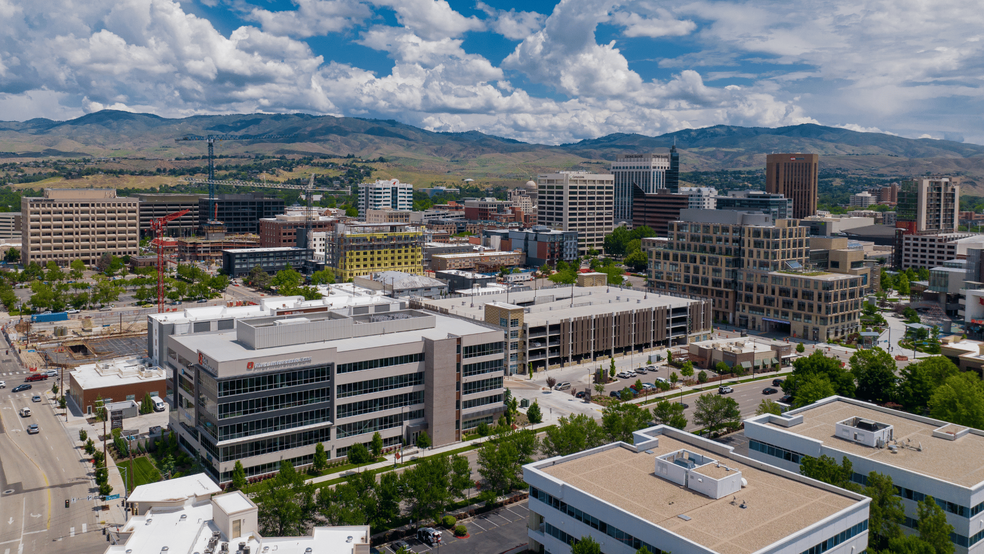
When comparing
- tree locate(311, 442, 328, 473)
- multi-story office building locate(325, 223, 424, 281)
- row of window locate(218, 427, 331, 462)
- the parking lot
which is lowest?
the parking lot

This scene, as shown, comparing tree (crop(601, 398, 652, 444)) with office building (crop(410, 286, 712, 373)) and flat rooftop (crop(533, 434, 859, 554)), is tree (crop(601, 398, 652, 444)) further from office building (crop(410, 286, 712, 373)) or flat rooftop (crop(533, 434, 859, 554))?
office building (crop(410, 286, 712, 373))

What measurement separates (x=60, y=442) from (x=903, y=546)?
81586mm

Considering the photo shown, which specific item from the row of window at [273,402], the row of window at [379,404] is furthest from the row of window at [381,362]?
the row of window at [379,404]

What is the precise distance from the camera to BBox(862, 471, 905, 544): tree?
49562 millimetres

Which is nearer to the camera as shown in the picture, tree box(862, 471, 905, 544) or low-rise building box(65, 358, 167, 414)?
tree box(862, 471, 905, 544)

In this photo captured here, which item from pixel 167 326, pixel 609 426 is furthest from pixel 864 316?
pixel 167 326

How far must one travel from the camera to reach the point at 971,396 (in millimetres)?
74750

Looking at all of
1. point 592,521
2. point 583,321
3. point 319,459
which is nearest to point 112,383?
point 319,459

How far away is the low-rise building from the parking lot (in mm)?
52411

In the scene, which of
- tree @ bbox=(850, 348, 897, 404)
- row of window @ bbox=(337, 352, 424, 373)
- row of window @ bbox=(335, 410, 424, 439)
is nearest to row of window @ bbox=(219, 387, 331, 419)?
row of window @ bbox=(337, 352, 424, 373)

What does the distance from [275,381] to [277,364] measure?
1679 millimetres

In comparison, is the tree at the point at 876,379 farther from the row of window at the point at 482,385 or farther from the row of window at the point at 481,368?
the row of window at the point at 481,368

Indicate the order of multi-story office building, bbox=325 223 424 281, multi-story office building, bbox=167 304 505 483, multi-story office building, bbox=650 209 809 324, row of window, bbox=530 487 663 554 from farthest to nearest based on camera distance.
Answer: multi-story office building, bbox=325 223 424 281 < multi-story office building, bbox=650 209 809 324 < multi-story office building, bbox=167 304 505 483 < row of window, bbox=530 487 663 554

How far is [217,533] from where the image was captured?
46.7 m
